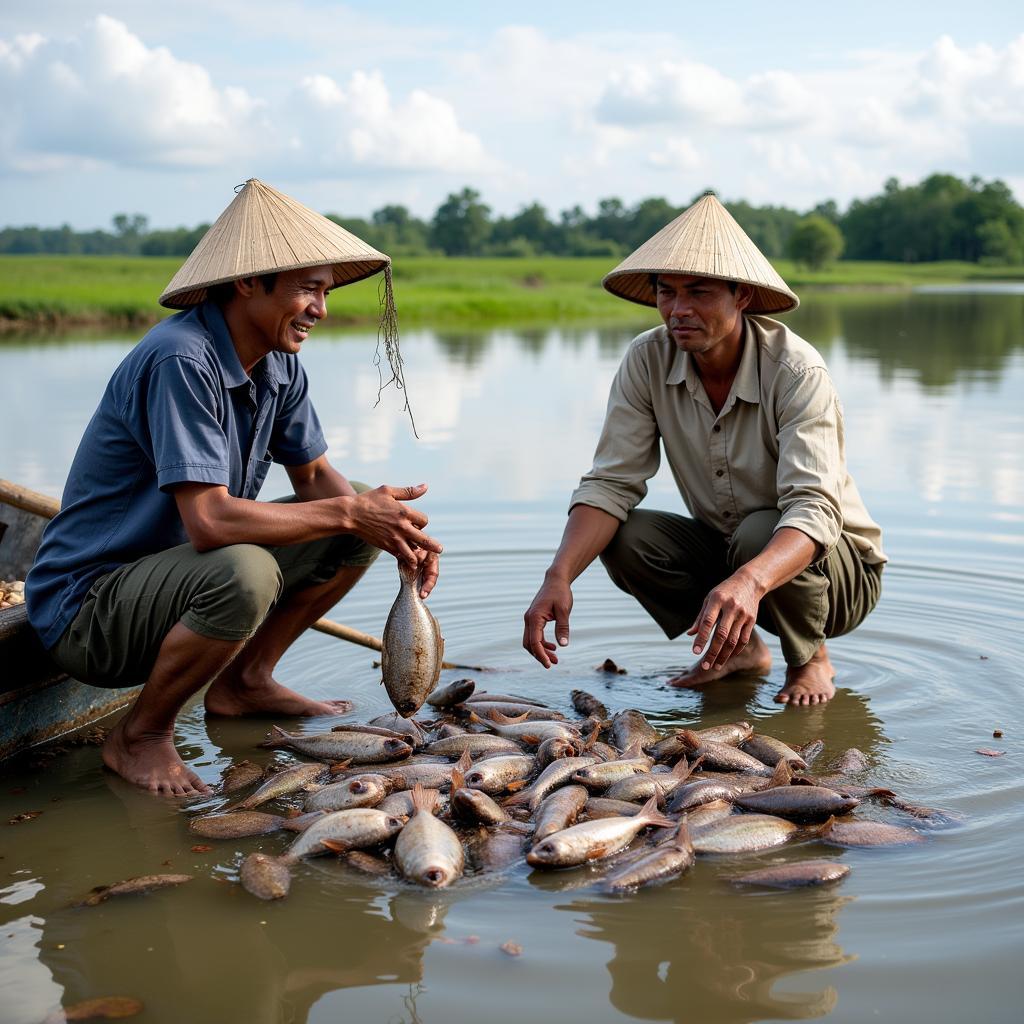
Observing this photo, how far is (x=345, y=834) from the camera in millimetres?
3715

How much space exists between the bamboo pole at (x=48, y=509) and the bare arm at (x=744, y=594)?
68.1 inches

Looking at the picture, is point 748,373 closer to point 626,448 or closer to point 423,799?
point 626,448

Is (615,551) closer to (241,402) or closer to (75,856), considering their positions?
(241,402)

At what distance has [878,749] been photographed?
471 cm

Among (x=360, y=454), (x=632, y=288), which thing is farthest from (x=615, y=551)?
(x=360, y=454)

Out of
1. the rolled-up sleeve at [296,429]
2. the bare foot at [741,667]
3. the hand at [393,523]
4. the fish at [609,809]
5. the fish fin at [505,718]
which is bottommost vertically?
the bare foot at [741,667]

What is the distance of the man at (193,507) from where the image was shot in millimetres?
4234

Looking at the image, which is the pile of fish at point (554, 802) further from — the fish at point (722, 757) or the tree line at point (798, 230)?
the tree line at point (798, 230)

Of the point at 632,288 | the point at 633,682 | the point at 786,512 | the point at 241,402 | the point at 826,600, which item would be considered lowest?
the point at 633,682

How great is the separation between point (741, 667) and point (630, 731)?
1.31 meters

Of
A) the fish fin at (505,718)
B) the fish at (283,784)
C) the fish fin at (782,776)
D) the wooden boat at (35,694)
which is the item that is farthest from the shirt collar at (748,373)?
the wooden boat at (35,694)

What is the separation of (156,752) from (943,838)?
2.72 m

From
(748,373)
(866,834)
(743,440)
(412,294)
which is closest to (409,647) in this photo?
(866,834)

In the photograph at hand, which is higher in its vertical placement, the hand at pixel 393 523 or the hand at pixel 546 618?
the hand at pixel 393 523
